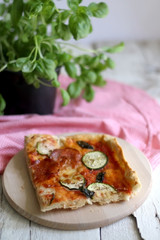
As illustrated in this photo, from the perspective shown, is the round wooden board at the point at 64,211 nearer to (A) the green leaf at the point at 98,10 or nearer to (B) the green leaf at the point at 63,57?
(B) the green leaf at the point at 63,57

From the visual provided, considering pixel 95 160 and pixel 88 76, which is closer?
pixel 95 160

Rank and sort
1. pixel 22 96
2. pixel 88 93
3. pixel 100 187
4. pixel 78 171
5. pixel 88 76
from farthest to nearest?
pixel 88 93 < pixel 88 76 < pixel 22 96 < pixel 78 171 < pixel 100 187

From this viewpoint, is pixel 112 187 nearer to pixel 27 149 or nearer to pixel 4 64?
pixel 27 149

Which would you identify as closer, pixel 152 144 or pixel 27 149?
pixel 27 149

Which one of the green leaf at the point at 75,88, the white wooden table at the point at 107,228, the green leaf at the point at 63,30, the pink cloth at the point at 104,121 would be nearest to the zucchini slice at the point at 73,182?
the white wooden table at the point at 107,228

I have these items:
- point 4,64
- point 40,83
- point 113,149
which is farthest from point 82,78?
point 113,149

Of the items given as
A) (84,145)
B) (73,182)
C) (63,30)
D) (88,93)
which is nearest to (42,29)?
(63,30)

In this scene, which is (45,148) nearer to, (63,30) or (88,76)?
(63,30)
